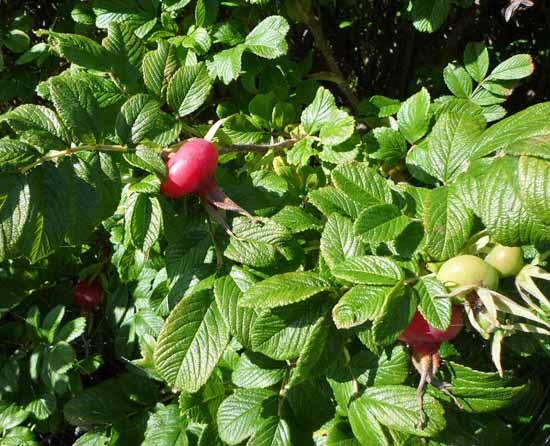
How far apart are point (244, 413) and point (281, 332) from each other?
0.88ft

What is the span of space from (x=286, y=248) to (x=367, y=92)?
5.89ft

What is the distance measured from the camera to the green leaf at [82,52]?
1277mm

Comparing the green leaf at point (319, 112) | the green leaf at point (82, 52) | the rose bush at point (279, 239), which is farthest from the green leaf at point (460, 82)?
the green leaf at point (82, 52)

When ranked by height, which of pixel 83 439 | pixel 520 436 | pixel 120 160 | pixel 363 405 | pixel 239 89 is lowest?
pixel 520 436

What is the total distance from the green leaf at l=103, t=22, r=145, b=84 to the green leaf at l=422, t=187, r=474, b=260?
0.72m

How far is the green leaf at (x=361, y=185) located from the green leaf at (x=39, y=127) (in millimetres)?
515

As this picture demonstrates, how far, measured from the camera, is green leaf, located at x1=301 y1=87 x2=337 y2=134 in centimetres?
156

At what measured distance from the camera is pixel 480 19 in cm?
264

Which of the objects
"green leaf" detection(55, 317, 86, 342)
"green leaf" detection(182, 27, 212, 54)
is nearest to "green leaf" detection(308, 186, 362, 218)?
"green leaf" detection(182, 27, 212, 54)

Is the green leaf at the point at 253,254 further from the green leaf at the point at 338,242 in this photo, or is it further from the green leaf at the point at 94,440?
the green leaf at the point at 94,440

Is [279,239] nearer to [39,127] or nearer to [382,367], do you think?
[382,367]

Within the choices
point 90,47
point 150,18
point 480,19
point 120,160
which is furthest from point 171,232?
point 480,19

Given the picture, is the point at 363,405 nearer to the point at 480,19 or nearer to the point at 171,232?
the point at 171,232

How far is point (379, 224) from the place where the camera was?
1104 millimetres
